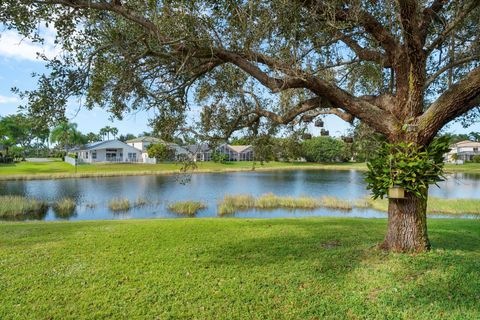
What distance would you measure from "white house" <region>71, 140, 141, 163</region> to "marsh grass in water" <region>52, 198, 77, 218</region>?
41651 mm

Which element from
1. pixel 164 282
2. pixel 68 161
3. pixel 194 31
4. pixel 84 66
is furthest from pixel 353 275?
pixel 68 161

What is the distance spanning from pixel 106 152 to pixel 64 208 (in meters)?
43.9

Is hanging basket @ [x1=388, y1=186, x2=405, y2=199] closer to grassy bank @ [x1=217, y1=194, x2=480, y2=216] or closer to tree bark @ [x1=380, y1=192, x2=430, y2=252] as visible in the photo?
tree bark @ [x1=380, y1=192, x2=430, y2=252]

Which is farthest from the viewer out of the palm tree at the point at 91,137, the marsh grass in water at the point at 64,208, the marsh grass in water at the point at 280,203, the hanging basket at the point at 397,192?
the palm tree at the point at 91,137

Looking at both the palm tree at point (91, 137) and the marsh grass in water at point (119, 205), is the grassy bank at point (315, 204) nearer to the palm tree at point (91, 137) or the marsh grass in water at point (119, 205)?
the marsh grass in water at point (119, 205)

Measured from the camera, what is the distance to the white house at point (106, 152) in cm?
5841

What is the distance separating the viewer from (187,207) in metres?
17.3

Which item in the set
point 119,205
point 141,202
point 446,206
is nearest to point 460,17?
point 446,206

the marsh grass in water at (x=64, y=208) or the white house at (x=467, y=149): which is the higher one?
the white house at (x=467, y=149)

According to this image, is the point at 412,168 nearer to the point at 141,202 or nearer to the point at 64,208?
the point at 141,202

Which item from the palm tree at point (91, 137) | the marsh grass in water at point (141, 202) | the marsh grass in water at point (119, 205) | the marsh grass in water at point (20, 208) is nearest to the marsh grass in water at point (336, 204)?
the marsh grass in water at point (141, 202)

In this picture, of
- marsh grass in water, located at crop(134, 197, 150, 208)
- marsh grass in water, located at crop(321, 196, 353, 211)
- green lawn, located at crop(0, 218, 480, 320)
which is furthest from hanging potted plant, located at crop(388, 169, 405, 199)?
marsh grass in water, located at crop(134, 197, 150, 208)

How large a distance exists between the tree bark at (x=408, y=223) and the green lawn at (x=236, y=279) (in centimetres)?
21

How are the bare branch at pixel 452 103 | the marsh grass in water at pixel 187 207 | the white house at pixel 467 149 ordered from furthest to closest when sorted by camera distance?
the white house at pixel 467 149 < the marsh grass in water at pixel 187 207 < the bare branch at pixel 452 103
